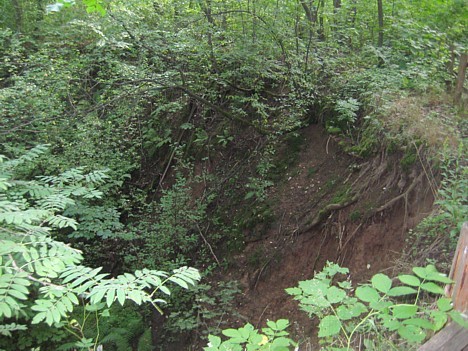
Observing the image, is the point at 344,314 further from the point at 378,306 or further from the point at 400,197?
the point at 400,197

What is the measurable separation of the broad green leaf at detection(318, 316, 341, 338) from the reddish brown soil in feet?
8.91

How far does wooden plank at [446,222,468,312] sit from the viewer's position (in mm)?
2219

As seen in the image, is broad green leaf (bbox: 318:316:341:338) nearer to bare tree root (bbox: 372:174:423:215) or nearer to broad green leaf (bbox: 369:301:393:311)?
broad green leaf (bbox: 369:301:393:311)

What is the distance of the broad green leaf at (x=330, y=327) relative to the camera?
2344mm

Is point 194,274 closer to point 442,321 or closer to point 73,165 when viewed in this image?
point 442,321

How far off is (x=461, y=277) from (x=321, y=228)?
3.99m

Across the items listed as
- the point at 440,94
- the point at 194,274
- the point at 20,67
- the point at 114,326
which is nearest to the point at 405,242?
the point at 440,94

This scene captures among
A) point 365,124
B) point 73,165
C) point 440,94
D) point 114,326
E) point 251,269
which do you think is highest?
point 440,94

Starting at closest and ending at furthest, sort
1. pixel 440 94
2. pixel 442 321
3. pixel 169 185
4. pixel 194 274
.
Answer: pixel 442 321 < pixel 194 274 < pixel 440 94 < pixel 169 185

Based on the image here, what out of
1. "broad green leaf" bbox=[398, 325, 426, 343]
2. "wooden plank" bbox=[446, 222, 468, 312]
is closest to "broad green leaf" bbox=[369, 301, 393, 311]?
"broad green leaf" bbox=[398, 325, 426, 343]

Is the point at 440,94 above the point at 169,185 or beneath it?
above

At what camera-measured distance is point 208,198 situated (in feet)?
26.4

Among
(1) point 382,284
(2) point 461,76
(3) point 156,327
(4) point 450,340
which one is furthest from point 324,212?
(4) point 450,340

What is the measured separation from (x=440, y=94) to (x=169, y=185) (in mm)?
5701
